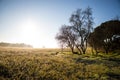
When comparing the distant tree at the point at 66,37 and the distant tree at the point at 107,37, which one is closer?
the distant tree at the point at 107,37

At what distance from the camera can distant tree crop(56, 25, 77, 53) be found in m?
44.8

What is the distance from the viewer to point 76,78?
10.9 meters

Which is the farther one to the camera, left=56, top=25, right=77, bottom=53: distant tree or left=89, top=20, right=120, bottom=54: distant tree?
left=56, top=25, right=77, bottom=53: distant tree

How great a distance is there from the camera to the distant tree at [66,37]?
147ft

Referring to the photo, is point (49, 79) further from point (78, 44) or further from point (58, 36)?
point (58, 36)

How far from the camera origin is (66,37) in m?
46.3

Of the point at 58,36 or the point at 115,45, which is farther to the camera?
the point at 58,36

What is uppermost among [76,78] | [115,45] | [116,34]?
[116,34]

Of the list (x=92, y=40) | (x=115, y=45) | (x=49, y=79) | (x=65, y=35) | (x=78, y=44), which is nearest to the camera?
(x=49, y=79)

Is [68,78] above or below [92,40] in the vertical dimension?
below

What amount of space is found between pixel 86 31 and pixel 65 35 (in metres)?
9.11

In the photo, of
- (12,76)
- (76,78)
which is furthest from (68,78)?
(12,76)

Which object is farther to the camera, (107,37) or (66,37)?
(66,37)

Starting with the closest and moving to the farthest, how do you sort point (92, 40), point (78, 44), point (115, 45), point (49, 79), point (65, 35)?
point (49, 79) < point (115, 45) < point (92, 40) < point (78, 44) < point (65, 35)
